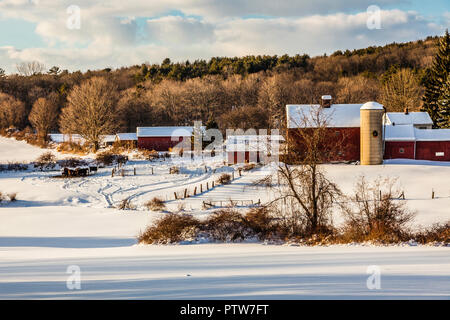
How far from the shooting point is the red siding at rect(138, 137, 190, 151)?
159 feet

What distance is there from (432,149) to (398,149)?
317cm

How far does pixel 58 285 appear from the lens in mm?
7691

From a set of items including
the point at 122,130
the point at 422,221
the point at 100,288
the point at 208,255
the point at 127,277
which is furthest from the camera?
the point at 122,130

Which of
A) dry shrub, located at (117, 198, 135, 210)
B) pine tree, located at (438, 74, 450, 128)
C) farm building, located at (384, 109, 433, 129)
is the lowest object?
dry shrub, located at (117, 198, 135, 210)

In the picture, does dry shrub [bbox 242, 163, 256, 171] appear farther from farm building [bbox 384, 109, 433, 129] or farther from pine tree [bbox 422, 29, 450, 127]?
pine tree [bbox 422, 29, 450, 127]

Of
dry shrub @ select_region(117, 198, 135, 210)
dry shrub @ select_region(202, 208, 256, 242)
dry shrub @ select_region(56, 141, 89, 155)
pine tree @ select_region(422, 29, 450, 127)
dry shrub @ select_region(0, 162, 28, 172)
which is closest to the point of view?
dry shrub @ select_region(202, 208, 256, 242)

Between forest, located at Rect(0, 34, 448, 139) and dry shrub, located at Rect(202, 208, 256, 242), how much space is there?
32290 mm

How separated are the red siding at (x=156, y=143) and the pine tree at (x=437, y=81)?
33669 millimetres

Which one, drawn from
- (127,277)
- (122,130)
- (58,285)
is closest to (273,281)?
(127,277)

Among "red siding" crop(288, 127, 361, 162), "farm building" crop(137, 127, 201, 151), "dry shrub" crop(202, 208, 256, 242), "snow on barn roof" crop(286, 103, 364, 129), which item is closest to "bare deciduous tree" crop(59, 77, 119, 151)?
"farm building" crop(137, 127, 201, 151)

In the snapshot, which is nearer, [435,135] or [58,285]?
[58,285]
